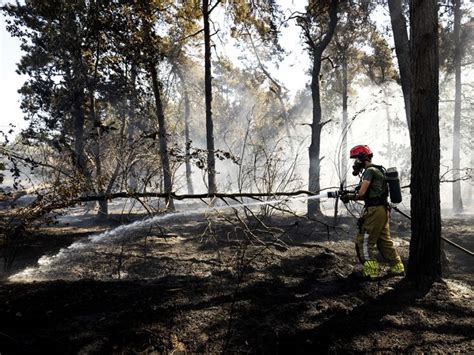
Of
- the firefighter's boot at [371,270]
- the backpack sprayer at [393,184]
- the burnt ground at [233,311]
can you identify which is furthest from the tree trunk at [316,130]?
the firefighter's boot at [371,270]

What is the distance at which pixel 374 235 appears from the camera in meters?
4.88

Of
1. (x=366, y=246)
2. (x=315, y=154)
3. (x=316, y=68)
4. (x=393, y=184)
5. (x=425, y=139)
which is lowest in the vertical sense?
(x=366, y=246)

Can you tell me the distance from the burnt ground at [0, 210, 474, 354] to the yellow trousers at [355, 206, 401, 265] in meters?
0.38

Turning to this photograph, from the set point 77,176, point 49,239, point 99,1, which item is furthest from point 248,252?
point 99,1

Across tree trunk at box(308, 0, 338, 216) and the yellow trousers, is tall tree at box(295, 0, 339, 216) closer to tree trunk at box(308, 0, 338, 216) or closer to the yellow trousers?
tree trunk at box(308, 0, 338, 216)

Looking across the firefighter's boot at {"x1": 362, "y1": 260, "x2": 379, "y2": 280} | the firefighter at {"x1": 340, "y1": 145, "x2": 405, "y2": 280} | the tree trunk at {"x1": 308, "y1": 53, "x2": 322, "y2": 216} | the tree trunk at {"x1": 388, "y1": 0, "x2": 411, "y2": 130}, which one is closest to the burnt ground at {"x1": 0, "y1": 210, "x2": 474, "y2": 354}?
the firefighter's boot at {"x1": 362, "y1": 260, "x2": 379, "y2": 280}

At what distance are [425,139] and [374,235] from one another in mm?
1510

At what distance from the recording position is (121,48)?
9836 mm

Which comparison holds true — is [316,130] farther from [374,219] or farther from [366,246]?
[366,246]

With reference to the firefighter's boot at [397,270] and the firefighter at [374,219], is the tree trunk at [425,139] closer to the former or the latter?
the firefighter's boot at [397,270]

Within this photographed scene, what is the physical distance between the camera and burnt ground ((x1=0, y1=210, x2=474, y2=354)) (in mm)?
3049

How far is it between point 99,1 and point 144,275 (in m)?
8.02

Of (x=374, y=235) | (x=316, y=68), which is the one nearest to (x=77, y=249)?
(x=374, y=235)

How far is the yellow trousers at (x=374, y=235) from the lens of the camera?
4848 millimetres
